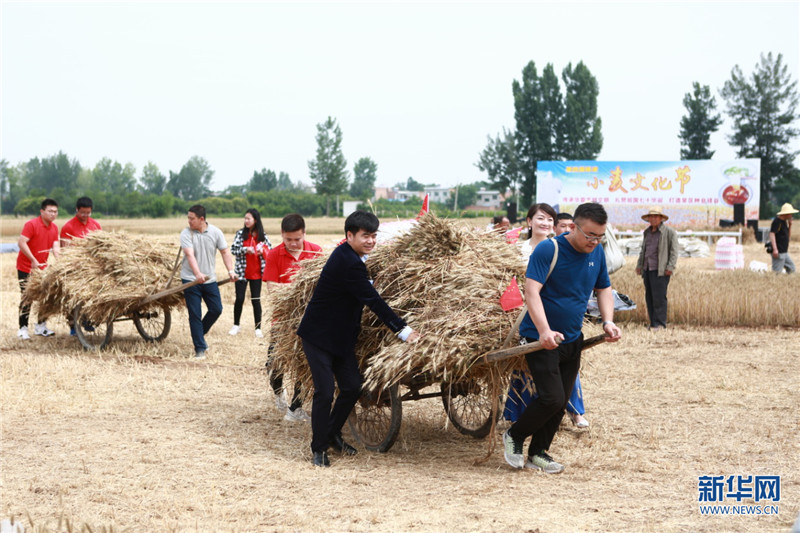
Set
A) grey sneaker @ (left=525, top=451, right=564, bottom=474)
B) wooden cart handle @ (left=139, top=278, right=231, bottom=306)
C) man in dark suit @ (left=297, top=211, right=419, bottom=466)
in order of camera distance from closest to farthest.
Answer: grey sneaker @ (left=525, top=451, right=564, bottom=474) → man in dark suit @ (left=297, top=211, right=419, bottom=466) → wooden cart handle @ (left=139, top=278, right=231, bottom=306)

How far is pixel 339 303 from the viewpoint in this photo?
5.88 meters

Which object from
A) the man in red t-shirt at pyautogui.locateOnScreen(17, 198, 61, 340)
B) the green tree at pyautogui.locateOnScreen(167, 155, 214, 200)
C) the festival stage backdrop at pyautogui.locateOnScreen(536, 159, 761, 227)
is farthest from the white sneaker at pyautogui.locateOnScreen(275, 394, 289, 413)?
the green tree at pyautogui.locateOnScreen(167, 155, 214, 200)

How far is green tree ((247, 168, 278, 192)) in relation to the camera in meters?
127

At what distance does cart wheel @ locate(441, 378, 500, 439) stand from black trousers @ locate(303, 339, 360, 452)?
2.23 ft

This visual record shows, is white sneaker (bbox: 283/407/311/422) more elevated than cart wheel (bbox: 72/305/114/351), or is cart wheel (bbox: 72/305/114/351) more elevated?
cart wheel (bbox: 72/305/114/351)

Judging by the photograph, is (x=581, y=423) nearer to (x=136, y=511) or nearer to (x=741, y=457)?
(x=741, y=457)

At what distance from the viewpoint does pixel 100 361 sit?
9.70m

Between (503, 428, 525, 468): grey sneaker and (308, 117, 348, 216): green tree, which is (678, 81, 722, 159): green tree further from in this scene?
(503, 428, 525, 468): grey sneaker

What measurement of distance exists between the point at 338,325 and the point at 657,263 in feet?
24.8

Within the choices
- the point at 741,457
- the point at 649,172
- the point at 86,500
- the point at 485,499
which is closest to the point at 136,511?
the point at 86,500

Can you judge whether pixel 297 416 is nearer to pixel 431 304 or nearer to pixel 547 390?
pixel 431 304

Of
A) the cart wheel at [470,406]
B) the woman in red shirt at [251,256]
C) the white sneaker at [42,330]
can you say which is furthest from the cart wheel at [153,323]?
the cart wheel at [470,406]

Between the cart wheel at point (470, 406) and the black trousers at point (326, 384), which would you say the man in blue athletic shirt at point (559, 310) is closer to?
the cart wheel at point (470, 406)

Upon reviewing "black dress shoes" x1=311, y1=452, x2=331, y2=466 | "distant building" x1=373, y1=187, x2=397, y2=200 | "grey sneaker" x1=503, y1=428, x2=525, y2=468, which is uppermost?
"distant building" x1=373, y1=187, x2=397, y2=200
